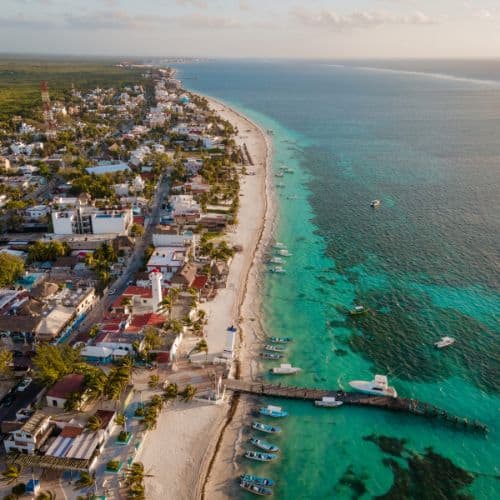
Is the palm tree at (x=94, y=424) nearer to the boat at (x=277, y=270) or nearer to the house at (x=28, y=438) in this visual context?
the house at (x=28, y=438)

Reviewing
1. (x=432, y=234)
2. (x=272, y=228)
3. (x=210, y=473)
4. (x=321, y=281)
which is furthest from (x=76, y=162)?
(x=210, y=473)

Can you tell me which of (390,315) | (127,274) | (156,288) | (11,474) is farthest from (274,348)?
(11,474)

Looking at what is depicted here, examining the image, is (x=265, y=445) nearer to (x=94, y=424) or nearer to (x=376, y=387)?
(x=376, y=387)

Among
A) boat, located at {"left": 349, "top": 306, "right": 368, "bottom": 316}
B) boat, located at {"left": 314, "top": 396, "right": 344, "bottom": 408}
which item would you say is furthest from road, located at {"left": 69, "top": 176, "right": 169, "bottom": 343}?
boat, located at {"left": 349, "top": 306, "right": 368, "bottom": 316}

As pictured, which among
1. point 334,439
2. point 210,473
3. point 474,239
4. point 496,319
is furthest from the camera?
point 474,239

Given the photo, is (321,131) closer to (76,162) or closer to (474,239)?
(76,162)

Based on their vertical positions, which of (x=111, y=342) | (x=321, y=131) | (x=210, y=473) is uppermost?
(x=321, y=131)
